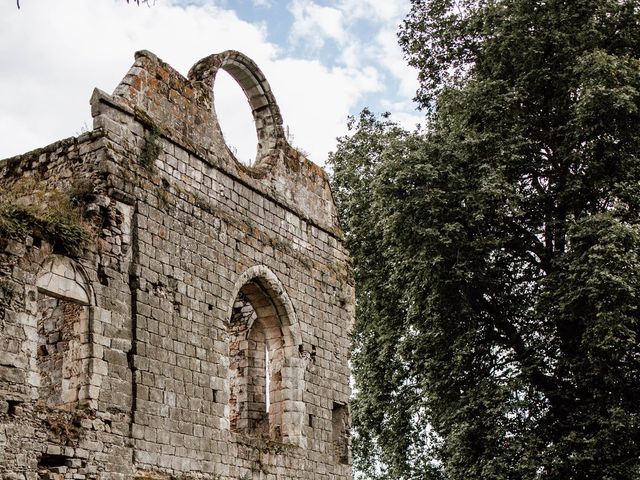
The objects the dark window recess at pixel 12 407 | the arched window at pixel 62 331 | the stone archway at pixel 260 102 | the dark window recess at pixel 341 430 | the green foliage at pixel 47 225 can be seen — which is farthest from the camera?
the dark window recess at pixel 341 430

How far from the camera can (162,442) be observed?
37.2 ft

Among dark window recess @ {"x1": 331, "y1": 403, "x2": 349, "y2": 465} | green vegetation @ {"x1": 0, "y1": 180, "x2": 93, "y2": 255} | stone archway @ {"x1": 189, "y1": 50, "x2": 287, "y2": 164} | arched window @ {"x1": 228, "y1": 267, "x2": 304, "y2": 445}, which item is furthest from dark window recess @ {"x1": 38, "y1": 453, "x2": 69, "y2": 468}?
stone archway @ {"x1": 189, "y1": 50, "x2": 287, "y2": 164}

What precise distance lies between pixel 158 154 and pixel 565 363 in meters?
8.04

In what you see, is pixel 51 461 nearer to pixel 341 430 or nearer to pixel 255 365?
pixel 255 365

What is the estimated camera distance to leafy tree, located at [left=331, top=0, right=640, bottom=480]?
51.1 ft

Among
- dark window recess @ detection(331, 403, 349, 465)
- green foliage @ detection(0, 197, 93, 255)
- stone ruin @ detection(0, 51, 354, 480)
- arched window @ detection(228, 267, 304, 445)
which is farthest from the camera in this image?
dark window recess @ detection(331, 403, 349, 465)

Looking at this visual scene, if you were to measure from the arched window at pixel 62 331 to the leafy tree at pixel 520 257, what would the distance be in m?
7.05

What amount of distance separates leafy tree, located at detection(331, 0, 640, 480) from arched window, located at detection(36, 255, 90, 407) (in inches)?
278

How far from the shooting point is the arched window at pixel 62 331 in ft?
34.3

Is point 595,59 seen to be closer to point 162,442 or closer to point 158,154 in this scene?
point 158,154

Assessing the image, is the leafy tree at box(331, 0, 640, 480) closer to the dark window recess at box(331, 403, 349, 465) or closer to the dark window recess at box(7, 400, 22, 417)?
the dark window recess at box(331, 403, 349, 465)

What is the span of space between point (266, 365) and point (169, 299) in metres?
3.27

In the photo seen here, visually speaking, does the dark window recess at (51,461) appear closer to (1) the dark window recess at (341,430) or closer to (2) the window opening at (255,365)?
(2) the window opening at (255,365)

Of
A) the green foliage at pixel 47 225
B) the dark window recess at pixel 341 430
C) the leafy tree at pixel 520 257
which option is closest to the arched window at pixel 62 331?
the green foliage at pixel 47 225
